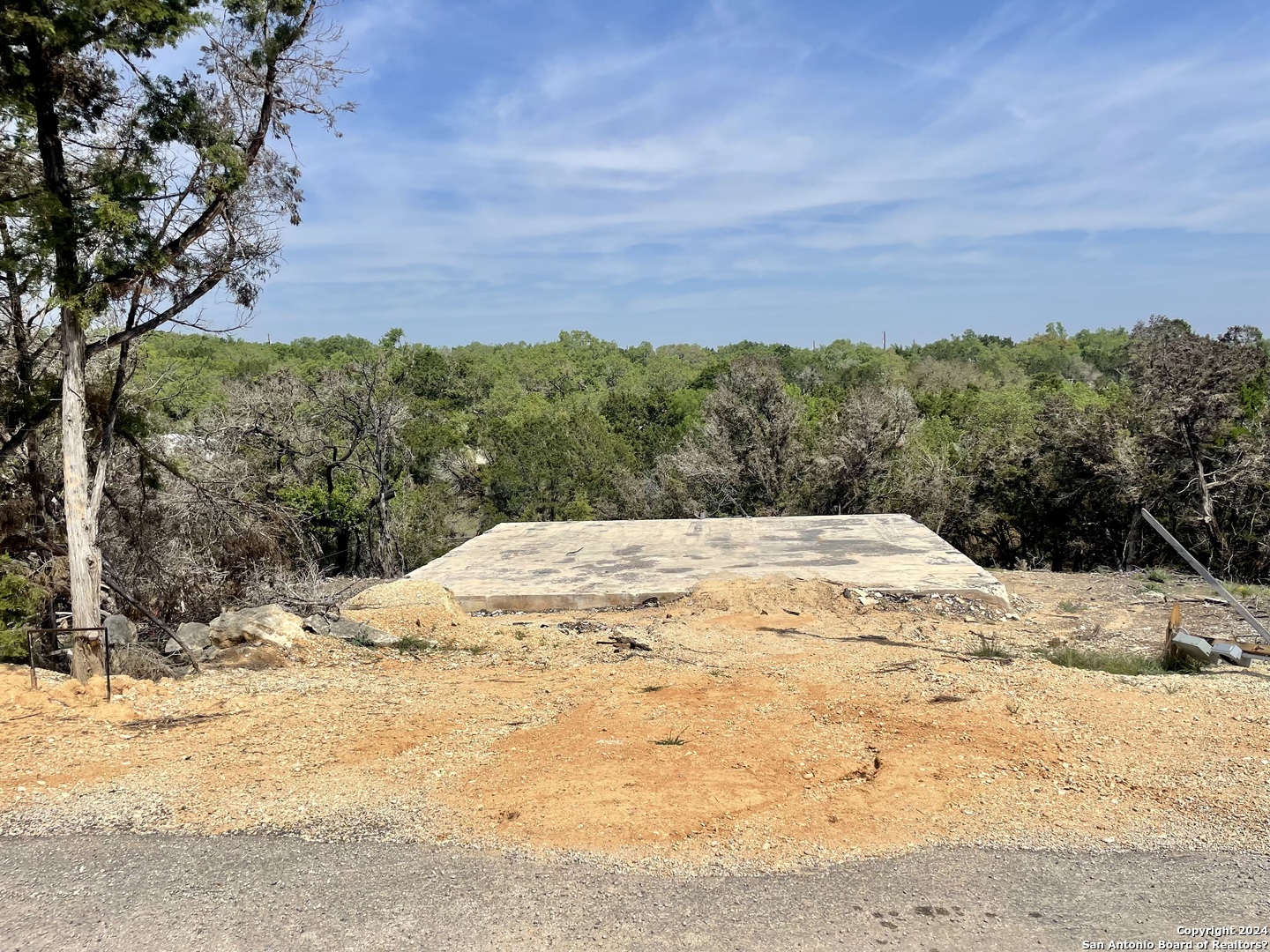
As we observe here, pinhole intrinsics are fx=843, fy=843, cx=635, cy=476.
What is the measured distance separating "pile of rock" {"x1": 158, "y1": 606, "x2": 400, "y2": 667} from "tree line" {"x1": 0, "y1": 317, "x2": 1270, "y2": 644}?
125cm

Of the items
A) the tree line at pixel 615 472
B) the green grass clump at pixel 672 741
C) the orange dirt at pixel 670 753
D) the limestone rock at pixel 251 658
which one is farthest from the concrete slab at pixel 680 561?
the green grass clump at pixel 672 741

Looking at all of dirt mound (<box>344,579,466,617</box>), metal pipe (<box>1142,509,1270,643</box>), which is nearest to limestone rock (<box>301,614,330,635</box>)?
dirt mound (<box>344,579,466,617</box>)

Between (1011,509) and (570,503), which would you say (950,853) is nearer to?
(1011,509)

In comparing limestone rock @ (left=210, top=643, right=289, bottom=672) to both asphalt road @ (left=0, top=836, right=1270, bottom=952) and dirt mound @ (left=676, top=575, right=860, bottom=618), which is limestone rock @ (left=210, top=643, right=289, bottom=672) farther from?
dirt mound @ (left=676, top=575, right=860, bottom=618)

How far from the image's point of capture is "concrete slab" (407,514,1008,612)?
32.0 feet

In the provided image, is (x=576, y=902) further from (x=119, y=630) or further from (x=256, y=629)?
(x=119, y=630)

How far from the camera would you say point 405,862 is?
3666 millimetres

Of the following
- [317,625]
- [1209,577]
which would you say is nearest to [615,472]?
[317,625]

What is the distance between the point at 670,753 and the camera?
15.7 feet

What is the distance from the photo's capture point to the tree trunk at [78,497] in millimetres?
6602

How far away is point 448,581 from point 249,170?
5222mm

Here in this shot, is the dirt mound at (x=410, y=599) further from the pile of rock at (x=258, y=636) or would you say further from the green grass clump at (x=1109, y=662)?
the green grass clump at (x=1109, y=662)

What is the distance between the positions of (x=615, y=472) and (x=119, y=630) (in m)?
18.3

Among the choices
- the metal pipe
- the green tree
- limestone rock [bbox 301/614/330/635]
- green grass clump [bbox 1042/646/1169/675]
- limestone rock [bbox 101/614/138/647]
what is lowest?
green grass clump [bbox 1042/646/1169/675]
